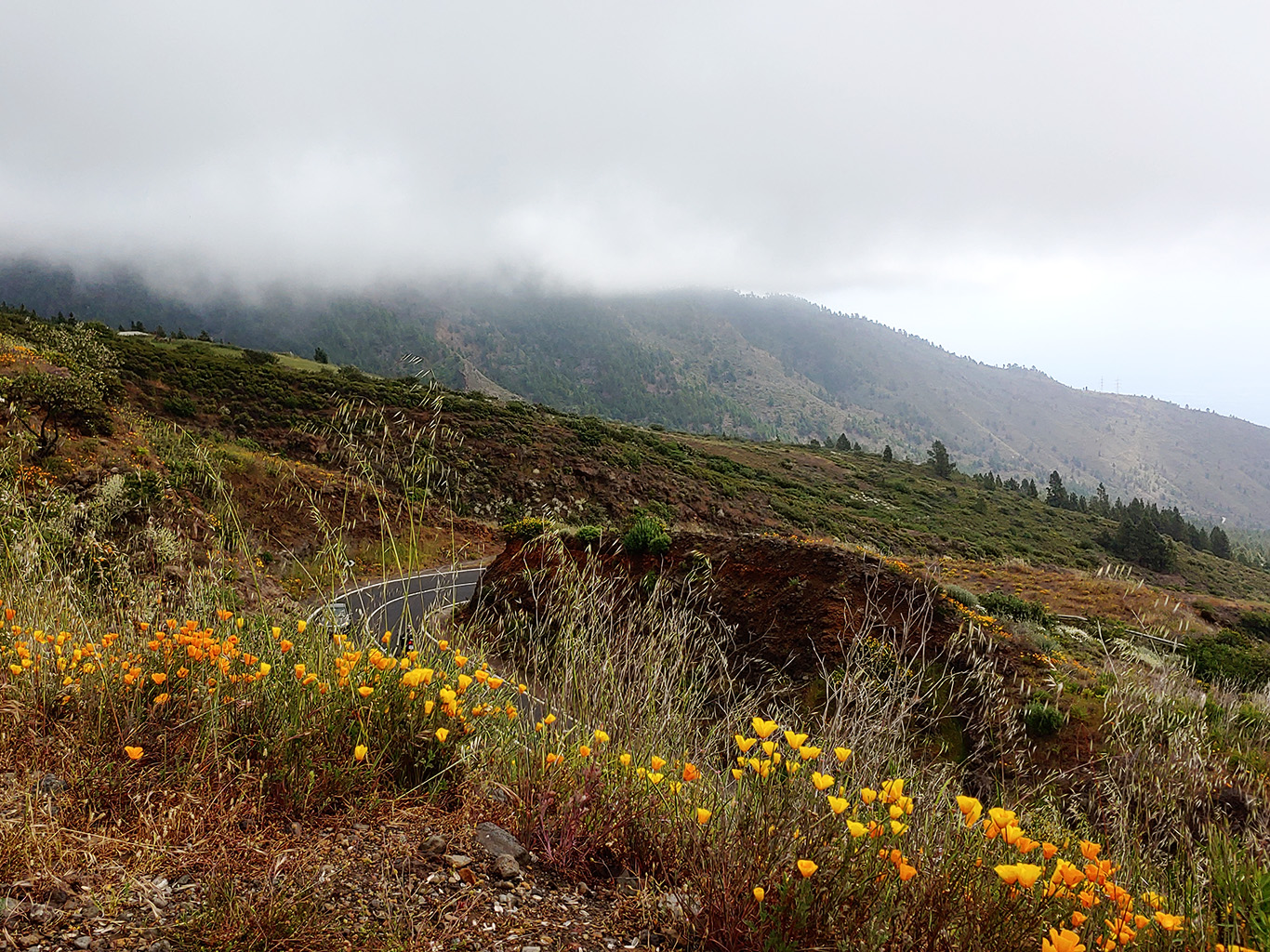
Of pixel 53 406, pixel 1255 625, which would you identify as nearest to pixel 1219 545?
pixel 1255 625

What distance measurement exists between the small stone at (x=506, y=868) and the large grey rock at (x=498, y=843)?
40mm

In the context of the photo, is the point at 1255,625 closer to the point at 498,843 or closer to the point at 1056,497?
the point at 498,843

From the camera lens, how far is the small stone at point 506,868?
7.77 ft

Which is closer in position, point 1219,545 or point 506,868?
point 506,868

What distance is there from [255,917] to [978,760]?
7.74 meters

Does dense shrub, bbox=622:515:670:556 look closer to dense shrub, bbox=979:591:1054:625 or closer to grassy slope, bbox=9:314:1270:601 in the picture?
dense shrub, bbox=979:591:1054:625

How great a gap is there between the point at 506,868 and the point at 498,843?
172 mm

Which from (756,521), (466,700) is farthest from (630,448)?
(466,700)

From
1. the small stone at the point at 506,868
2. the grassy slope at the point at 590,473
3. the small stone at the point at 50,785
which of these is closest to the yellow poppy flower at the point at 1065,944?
the small stone at the point at 506,868

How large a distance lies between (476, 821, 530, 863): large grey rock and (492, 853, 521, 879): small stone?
0.04 meters

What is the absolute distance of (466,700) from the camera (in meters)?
3.34

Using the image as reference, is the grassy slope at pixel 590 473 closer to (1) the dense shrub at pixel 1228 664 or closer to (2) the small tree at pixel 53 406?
(2) the small tree at pixel 53 406

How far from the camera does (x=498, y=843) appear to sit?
2533 mm

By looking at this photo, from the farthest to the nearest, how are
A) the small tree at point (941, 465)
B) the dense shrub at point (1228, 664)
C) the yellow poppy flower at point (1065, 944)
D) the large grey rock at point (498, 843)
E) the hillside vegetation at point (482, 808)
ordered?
the small tree at point (941, 465), the dense shrub at point (1228, 664), the large grey rock at point (498, 843), the hillside vegetation at point (482, 808), the yellow poppy flower at point (1065, 944)
